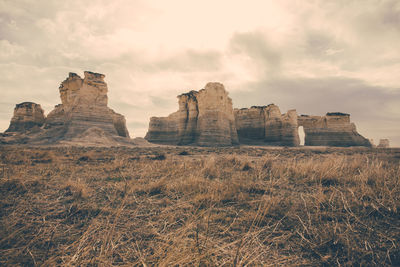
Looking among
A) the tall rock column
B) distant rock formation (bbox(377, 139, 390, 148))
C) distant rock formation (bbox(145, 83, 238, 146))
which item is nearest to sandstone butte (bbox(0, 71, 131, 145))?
distant rock formation (bbox(145, 83, 238, 146))

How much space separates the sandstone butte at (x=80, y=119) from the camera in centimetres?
2392

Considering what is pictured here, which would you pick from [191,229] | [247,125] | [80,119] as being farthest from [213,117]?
[191,229]

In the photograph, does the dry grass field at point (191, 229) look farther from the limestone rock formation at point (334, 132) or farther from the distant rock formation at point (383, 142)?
the distant rock formation at point (383, 142)

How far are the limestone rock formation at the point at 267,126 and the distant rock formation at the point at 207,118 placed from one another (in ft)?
23.0

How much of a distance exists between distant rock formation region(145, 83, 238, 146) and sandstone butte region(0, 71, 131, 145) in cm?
1143

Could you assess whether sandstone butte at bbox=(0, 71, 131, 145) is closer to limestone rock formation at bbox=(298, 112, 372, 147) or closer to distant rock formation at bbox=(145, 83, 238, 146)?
distant rock formation at bbox=(145, 83, 238, 146)

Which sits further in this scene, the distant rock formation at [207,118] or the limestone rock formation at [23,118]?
the limestone rock formation at [23,118]

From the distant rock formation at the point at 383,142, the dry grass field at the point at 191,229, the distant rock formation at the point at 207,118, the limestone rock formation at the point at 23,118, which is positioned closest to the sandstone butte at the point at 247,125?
the distant rock formation at the point at 207,118

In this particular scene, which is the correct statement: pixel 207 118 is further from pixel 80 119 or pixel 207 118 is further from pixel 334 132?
pixel 334 132

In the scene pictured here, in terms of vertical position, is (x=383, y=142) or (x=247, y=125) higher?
(x=247, y=125)

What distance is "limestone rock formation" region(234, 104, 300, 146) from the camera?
34781mm

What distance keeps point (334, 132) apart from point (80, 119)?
4746cm

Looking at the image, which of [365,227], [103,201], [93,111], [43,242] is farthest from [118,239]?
[93,111]

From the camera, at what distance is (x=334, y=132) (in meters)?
39.8
